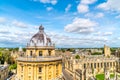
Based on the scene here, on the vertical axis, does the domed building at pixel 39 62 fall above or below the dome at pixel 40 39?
below

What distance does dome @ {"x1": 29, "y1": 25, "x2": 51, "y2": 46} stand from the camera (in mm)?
34188

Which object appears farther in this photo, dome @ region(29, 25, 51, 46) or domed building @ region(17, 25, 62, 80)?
dome @ region(29, 25, 51, 46)

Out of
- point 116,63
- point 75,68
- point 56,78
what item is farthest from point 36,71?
point 116,63

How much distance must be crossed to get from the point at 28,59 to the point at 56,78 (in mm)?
6578

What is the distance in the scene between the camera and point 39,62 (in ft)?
105

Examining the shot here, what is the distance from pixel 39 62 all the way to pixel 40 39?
4960 mm

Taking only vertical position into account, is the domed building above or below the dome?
below

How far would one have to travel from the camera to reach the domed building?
3222 cm

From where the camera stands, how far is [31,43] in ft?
113

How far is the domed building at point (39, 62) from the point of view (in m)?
32.2

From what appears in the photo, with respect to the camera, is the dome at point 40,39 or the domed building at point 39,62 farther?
the dome at point 40,39

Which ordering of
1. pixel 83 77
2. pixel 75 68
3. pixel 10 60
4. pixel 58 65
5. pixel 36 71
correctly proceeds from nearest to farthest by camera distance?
pixel 36 71 → pixel 58 65 → pixel 83 77 → pixel 75 68 → pixel 10 60

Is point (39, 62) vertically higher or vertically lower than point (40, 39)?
lower

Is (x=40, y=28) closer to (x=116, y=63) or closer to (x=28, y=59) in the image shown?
(x=28, y=59)
